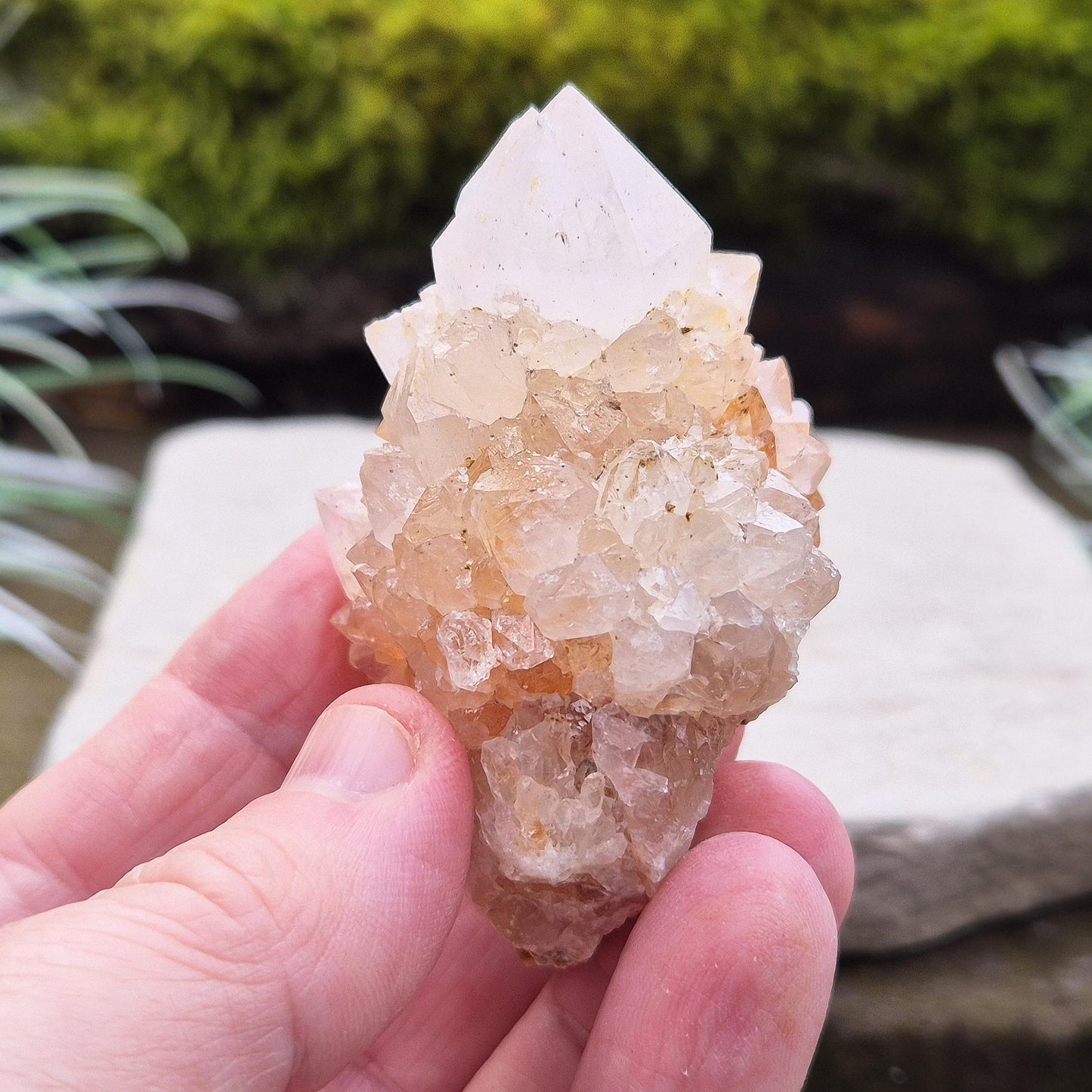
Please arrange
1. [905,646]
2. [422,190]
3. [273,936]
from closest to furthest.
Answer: [273,936]
[905,646]
[422,190]

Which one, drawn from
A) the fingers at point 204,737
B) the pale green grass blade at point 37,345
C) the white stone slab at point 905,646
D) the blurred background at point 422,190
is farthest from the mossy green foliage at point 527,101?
the fingers at point 204,737

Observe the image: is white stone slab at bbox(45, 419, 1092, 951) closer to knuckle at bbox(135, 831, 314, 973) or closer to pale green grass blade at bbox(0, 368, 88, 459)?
pale green grass blade at bbox(0, 368, 88, 459)

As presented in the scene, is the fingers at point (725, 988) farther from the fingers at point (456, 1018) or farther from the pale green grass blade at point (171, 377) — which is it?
the pale green grass blade at point (171, 377)

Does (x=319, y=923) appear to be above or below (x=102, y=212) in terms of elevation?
below

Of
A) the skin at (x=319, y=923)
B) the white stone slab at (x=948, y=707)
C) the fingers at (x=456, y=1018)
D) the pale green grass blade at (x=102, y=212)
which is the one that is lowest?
the white stone slab at (x=948, y=707)

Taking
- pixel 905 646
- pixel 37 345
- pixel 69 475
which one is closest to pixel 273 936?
pixel 905 646

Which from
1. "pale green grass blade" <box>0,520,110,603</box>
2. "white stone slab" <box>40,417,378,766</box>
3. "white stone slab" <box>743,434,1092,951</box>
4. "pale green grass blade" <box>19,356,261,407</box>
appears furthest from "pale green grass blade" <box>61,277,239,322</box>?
"white stone slab" <box>743,434,1092,951</box>

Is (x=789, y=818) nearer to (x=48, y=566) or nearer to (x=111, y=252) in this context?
(x=48, y=566)

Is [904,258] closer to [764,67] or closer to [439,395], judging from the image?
[764,67]
